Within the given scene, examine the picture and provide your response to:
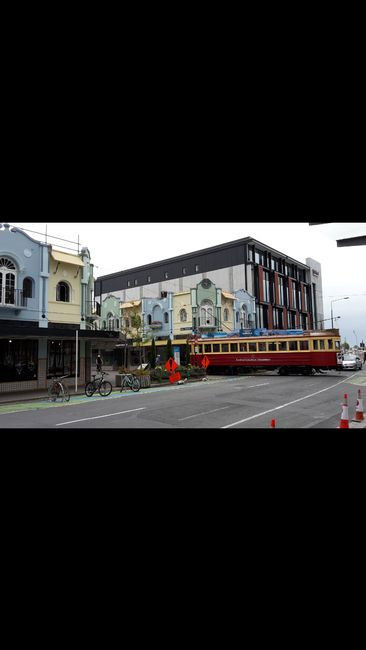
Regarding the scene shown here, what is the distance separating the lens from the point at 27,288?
17.2 metres

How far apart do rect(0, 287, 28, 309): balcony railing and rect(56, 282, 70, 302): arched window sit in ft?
6.67

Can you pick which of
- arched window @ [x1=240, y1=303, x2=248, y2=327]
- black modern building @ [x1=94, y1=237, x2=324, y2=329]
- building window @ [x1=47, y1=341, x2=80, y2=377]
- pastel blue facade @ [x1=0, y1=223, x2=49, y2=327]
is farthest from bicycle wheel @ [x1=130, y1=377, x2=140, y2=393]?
black modern building @ [x1=94, y1=237, x2=324, y2=329]

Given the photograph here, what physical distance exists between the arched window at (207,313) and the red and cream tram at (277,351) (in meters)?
6.28

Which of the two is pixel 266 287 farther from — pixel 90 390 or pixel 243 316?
pixel 90 390

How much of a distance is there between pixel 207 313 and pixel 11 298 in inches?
787

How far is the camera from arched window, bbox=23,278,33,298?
56.1 feet

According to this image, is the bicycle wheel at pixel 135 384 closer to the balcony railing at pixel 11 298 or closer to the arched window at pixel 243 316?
the balcony railing at pixel 11 298

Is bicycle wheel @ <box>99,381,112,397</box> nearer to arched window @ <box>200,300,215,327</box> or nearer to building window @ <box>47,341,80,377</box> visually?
building window @ <box>47,341,80,377</box>

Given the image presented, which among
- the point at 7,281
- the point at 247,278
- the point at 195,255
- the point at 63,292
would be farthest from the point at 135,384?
the point at 195,255
